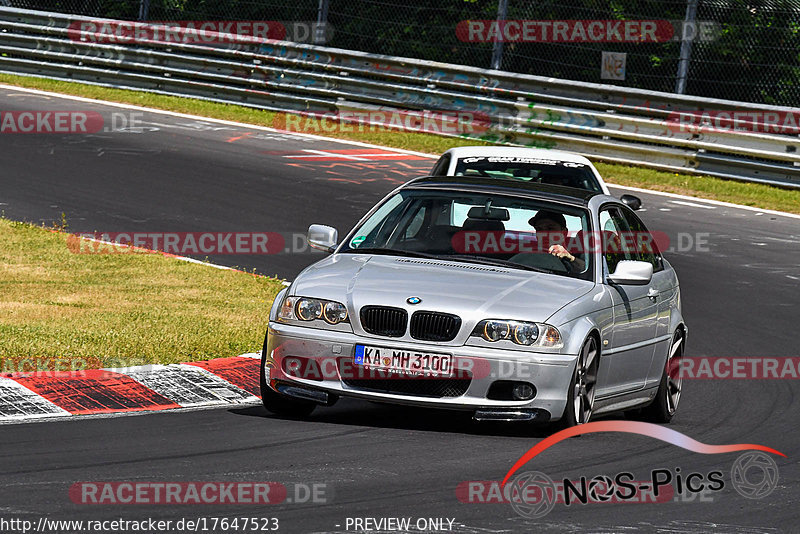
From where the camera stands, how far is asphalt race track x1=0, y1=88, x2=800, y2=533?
6.11 m

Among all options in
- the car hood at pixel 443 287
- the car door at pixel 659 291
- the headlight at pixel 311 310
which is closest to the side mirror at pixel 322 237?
the car hood at pixel 443 287

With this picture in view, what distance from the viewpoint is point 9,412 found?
770cm

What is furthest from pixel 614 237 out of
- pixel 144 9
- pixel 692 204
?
pixel 144 9

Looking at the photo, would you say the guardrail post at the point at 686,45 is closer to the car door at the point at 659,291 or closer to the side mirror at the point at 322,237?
the car door at the point at 659,291

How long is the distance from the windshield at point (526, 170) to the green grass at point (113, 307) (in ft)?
7.53

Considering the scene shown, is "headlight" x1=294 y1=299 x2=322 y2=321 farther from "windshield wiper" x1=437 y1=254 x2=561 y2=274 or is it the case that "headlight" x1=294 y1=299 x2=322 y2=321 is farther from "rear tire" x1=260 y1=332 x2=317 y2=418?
"windshield wiper" x1=437 y1=254 x2=561 y2=274

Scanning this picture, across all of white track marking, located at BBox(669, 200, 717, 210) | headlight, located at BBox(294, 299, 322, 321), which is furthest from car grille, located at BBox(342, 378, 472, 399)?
white track marking, located at BBox(669, 200, 717, 210)

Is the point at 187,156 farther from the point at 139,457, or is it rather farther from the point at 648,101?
the point at 139,457

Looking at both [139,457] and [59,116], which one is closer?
[139,457]

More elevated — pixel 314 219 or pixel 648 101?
pixel 648 101

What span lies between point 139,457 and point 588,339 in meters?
2.71

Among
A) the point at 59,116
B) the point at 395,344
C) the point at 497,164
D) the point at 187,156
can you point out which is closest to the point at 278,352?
the point at 395,344

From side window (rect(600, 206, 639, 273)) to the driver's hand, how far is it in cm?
25

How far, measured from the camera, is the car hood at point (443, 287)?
781cm
